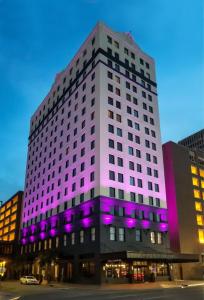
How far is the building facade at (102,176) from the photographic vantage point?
172 ft

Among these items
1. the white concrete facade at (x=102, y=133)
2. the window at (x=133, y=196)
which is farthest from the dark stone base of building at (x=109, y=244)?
the white concrete facade at (x=102, y=133)

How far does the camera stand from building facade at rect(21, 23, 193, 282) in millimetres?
52281

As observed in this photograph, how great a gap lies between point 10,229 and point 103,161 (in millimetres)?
80713

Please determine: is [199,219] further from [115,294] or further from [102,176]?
[115,294]

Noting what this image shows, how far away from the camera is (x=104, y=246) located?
50.0 m

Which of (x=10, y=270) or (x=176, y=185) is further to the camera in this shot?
(x=10, y=270)

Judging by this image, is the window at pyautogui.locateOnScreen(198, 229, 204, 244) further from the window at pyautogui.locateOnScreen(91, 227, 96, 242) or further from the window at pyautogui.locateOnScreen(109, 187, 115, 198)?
the window at pyautogui.locateOnScreen(91, 227, 96, 242)

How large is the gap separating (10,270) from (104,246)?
45.2m

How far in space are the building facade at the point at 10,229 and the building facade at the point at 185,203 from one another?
1829 inches

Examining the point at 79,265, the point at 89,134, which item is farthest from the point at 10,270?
the point at 89,134

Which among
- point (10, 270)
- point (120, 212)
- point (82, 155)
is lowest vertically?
point (10, 270)

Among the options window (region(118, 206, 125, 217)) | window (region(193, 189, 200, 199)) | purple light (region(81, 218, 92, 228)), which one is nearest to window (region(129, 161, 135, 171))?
window (region(118, 206, 125, 217))

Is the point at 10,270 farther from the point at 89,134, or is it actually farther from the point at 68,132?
the point at 89,134

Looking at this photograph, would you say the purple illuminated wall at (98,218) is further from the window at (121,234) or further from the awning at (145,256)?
the awning at (145,256)
